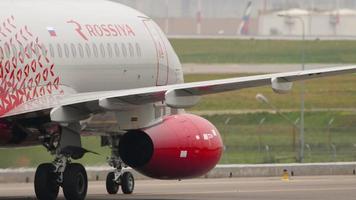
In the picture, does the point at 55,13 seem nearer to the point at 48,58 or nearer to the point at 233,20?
the point at 48,58

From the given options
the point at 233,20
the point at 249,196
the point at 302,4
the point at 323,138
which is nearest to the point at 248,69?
the point at 323,138

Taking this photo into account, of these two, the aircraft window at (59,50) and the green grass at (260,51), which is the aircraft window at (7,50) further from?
the green grass at (260,51)

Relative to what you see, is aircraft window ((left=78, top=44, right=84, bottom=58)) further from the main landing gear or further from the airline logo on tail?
the airline logo on tail

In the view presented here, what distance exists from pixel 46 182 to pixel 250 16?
135 meters

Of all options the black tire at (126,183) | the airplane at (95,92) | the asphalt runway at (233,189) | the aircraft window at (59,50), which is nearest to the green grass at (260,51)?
the asphalt runway at (233,189)

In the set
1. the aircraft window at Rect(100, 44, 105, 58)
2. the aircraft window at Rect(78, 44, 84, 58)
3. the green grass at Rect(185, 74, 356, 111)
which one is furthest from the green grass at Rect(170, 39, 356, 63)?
the aircraft window at Rect(78, 44, 84, 58)

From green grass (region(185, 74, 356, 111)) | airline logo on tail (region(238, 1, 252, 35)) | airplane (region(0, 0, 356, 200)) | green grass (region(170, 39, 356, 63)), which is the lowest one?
airline logo on tail (region(238, 1, 252, 35))

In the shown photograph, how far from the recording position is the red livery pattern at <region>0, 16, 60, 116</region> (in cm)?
2664

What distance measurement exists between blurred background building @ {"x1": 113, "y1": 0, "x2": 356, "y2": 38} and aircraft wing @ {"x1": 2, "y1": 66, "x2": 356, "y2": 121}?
108922mm

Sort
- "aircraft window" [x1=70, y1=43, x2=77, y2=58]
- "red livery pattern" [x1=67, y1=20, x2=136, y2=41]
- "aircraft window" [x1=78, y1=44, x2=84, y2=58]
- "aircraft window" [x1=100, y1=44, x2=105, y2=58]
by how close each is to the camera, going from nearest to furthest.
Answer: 1. "aircraft window" [x1=70, y1=43, x2=77, y2=58]
2. "aircraft window" [x1=78, y1=44, x2=84, y2=58]
3. "red livery pattern" [x1=67, y1=20, x2=136, y2=41]
4. "aircraft window" [x1=100, y1=44, x2=105, y2=58]

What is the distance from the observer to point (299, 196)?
1192 inches

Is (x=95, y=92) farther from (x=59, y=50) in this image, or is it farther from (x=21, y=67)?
(x=21, y=67)

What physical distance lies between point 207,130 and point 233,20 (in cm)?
14014

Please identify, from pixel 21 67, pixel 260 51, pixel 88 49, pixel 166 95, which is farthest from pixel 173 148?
pixel 260 51
